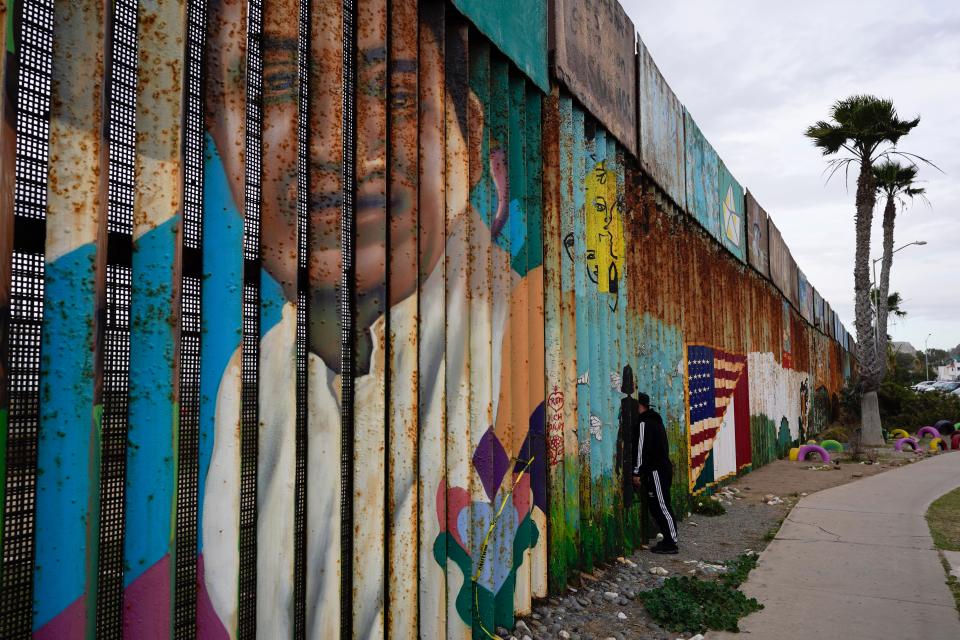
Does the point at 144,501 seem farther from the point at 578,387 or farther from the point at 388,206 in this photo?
the point at 578,387

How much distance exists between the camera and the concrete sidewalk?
4.34 meters

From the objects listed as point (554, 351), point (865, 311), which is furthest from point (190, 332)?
point (865, 311)

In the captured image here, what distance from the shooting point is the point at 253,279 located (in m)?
2.92

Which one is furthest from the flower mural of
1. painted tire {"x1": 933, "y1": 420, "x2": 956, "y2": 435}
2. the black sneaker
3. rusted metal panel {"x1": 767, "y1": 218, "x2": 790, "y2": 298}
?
painted tire {"x1": 933, "y1": 420, "x2": 956, "y2": 435}

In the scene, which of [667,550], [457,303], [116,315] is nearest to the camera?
[116,315]

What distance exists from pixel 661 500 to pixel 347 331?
448cm

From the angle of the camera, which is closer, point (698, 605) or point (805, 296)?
point (698, 605)

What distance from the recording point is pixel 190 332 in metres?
2.62

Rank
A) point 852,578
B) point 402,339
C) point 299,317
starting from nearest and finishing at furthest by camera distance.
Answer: point 299,317, point 402,339, point 852,578

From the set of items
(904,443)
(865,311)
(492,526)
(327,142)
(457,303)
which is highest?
(865,311)

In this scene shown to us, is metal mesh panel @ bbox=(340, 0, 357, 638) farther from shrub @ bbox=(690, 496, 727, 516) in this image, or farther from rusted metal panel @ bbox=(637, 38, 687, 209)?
shrub @ bbox=(690, 496, 727, 516)

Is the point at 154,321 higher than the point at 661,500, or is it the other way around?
the point at 154,321

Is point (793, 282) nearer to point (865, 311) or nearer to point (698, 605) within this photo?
point (865, 311)

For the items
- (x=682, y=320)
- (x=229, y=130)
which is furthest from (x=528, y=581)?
(x=682, y=320)
